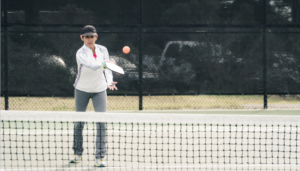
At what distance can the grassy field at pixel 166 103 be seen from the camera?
7754mm

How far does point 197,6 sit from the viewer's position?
24.7 ft

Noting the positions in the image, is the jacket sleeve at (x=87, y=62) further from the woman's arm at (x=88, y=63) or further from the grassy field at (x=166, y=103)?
the grassy field at (x=166, y=103)

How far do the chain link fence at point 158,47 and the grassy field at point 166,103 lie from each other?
3 cm

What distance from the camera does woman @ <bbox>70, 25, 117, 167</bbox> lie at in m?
3.76

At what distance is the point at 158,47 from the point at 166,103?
1.22 meters

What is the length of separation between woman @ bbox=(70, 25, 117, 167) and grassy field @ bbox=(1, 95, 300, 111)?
3.71 meters

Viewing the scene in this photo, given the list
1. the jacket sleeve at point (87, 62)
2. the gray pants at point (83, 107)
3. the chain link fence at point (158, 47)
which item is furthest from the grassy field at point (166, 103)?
the jacket sleeve at point (87, 62)

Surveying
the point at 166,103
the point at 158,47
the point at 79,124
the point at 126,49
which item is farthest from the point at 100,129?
the point at 166,103

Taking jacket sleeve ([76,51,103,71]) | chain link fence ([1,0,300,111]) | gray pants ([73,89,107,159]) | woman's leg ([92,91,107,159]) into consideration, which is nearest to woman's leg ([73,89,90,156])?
gray pants ([73,89,107,159])

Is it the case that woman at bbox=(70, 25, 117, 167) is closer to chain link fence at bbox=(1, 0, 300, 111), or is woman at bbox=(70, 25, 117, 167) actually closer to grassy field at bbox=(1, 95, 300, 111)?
chain link fence at bbox=(1, 0, 300, 111)

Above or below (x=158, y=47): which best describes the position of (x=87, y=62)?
below

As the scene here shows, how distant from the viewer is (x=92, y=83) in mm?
3883

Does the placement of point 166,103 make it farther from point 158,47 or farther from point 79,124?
point 79,124

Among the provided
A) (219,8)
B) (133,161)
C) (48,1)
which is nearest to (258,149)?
(133,161)
